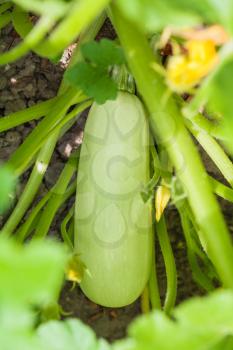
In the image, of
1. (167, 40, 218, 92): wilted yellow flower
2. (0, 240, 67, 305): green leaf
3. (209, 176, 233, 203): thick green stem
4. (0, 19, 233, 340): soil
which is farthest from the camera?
(0, 19, 233, 340): soil

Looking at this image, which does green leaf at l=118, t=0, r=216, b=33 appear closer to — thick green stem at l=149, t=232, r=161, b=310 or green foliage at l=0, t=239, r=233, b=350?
green foliage at l=0, t=239, r=233, b=350

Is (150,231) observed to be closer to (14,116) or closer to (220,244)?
(14,116)

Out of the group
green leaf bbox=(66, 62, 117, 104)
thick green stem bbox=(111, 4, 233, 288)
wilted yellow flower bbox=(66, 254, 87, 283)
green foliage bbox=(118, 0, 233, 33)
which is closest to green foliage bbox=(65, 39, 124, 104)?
green leaf bbox=(66, 62, 117, 104)

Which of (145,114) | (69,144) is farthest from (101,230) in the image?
(69,144)

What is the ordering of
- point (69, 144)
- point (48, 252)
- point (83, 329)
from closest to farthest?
point (48, 252), point (83, 329), point (69, 144)

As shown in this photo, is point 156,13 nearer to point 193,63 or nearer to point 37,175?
point 193,63

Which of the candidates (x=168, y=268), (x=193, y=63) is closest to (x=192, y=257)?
(x=168, y=268)

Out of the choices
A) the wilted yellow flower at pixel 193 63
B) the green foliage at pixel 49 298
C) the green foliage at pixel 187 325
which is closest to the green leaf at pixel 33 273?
the green foliage at pixel 49 298
